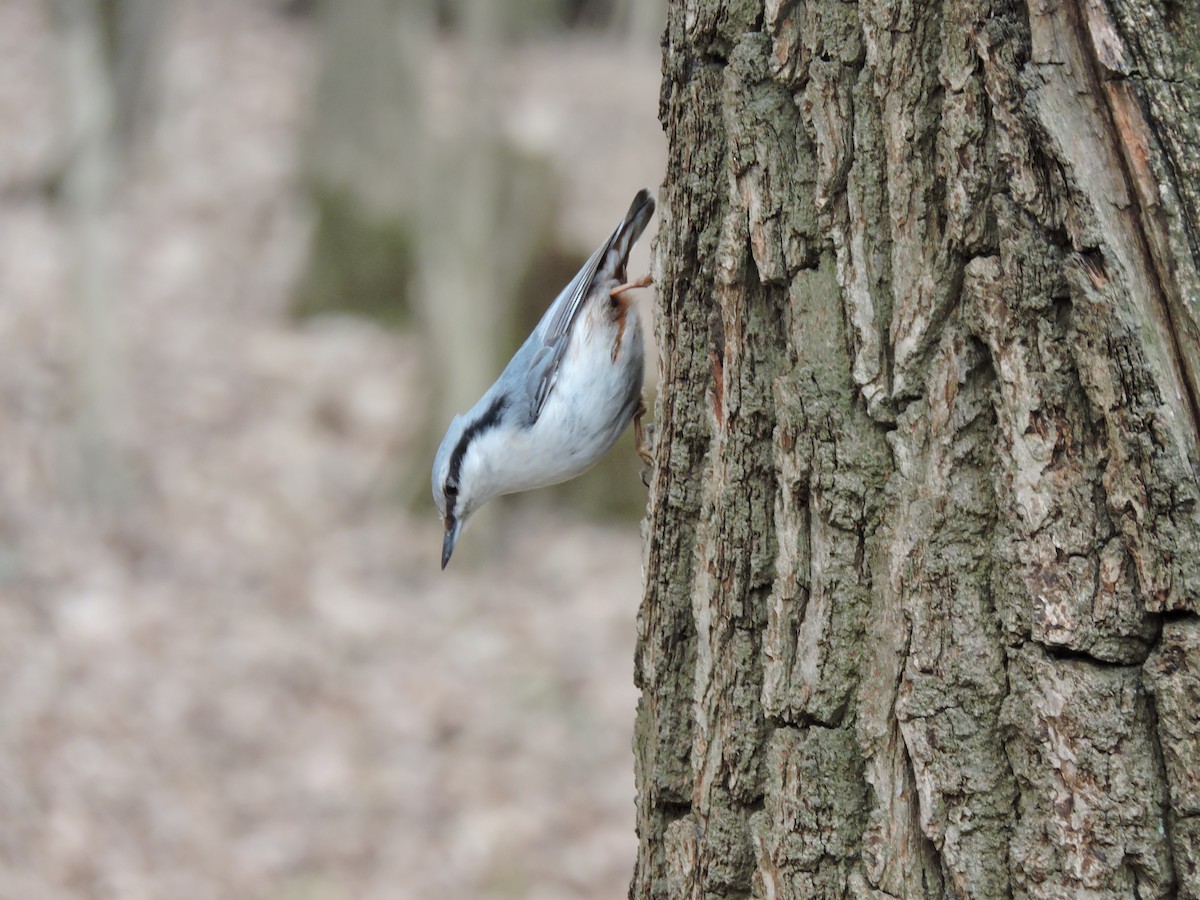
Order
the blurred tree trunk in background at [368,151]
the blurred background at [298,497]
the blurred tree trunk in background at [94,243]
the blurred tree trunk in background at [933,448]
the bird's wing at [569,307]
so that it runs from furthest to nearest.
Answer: the blurred tree trunk in background at [368,151] → the blurred tree trunk in background at [94,243] → the blurred background at [298,497] → the bird's wing at [569,307] → the blurred tree trunk in background at [933,448]

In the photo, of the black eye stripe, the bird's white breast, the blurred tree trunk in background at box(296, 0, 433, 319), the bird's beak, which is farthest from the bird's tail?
the blurred tree trunk in background at box(296, 0, 433, 319)

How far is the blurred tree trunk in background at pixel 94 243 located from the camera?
260 inches

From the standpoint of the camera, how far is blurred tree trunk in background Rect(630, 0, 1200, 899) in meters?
1.25

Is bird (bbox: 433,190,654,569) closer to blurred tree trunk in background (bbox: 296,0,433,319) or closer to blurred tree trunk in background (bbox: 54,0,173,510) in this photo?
blurred tree trunk in background (bbox: 54,0,173,510)

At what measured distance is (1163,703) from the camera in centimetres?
126

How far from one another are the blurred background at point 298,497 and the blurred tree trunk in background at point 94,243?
0.06 ft

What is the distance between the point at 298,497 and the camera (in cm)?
734

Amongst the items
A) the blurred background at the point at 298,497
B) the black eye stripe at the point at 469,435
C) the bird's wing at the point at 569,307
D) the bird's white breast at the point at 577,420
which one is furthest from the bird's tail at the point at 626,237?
the blurred background at the point at 298,497

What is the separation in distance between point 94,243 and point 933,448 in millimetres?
6506

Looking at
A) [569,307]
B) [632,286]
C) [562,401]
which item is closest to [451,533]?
[562,401]

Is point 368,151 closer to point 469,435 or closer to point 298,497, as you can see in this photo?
point 298,497

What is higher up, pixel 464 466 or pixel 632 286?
pixel 632 286

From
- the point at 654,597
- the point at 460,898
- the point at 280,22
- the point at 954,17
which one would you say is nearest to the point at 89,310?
the point at 460,898

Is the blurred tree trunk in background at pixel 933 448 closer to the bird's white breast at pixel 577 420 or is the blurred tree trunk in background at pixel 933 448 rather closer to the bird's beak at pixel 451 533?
Result: the bird's white breast at pixel 577 420
